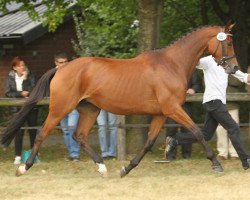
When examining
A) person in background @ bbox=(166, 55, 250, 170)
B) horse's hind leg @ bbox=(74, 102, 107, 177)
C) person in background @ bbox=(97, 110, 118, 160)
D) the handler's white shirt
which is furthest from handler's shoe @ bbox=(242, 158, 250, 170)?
person in background @ bbox=(97, 110, 118, 160)

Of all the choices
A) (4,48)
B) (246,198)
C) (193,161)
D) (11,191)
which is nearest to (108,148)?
(193,161)

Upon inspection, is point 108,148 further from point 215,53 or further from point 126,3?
point 126,3

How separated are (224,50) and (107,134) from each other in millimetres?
3250

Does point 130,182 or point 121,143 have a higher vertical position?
point 130,182

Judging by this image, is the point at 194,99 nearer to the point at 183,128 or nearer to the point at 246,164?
the point at 183,128

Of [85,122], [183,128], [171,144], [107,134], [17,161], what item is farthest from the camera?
[107,134]

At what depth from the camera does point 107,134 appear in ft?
41.5

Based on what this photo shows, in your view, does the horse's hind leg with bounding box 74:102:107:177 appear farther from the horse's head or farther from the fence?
the horse's head

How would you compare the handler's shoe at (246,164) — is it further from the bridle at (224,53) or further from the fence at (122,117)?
the fence at (122,117)

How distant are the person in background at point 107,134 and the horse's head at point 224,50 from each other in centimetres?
288

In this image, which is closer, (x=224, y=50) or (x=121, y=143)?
(x=224, y=50)

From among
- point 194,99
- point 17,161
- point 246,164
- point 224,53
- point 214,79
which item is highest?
point 224,53

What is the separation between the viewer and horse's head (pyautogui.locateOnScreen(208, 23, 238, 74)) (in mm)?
10141

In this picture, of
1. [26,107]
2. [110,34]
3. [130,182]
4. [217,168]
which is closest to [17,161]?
[26,107]
